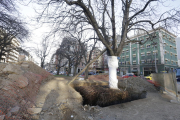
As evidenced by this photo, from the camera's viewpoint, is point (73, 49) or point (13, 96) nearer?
point (13, 96)

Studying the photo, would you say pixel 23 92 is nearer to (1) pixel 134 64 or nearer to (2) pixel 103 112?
(2) pixel 103 112

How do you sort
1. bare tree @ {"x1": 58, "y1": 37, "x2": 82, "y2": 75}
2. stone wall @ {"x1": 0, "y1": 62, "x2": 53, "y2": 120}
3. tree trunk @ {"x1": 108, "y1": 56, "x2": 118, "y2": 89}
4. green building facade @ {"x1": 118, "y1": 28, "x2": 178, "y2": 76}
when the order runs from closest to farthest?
stone wall @ {"x1": 0, "y1": 62, "x2": 53, "y2": 120}
tree trunk @ {"x1": 108, "y1": 56, "x2": 118, "y2": 89}
bare tree @ {"x1": 58, "y1": 37, "x2": 82, "y2": 75}
green building facade @ {"x1": 118, "y1": 28, "x2": 178, "y2": 76}

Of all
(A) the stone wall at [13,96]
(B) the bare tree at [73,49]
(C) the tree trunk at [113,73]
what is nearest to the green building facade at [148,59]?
(B) the bare tree at [73,49]

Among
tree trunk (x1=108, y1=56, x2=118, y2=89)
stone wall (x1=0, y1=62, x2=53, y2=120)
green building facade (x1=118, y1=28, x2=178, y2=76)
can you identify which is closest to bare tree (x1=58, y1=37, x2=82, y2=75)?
tree trunk (x1=108, y1=56, x2=118, y2=89)

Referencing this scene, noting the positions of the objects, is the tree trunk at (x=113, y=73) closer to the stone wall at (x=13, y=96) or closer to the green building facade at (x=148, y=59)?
the stone wall at (x=13, y=96)

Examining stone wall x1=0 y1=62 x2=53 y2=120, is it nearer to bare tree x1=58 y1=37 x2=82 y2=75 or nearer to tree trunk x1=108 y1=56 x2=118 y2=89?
tree trunk x1=108 y1=56 x2=118 y2=89

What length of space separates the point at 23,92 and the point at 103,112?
301 cm

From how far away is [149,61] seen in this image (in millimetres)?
31469

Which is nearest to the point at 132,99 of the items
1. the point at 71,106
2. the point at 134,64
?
the point at 71,106

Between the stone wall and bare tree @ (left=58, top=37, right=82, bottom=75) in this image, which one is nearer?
the stone wall

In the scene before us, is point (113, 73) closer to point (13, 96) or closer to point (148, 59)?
point (13, 96)

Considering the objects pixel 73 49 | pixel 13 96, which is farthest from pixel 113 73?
pixel 73 49

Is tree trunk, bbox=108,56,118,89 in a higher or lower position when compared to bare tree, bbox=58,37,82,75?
lower

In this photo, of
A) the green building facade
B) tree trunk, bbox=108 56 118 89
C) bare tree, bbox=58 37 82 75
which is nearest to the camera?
tree trunk, bbox=108 56 118 89
